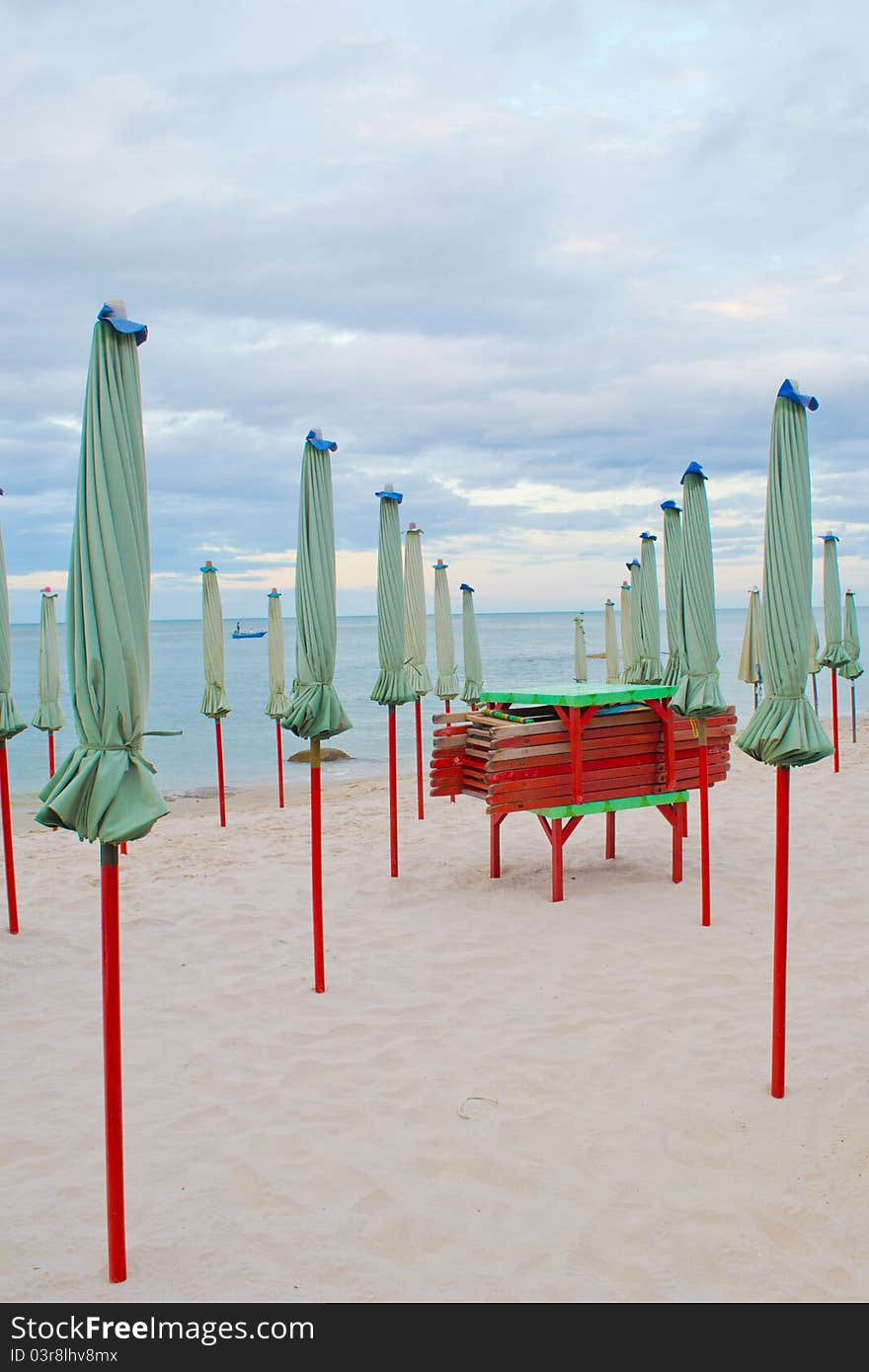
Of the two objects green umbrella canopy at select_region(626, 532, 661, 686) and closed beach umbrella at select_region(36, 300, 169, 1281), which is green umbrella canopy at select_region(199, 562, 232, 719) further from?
closed beach umbrella at select_region(36, 300, 169, 1281)

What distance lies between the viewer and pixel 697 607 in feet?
22.1

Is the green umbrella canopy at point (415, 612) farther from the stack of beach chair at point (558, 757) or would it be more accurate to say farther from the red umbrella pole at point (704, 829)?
the red umbrella pole at point (704, 829)

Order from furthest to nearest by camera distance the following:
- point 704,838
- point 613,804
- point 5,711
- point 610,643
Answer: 1. point 610,643
2. point 613,804
3. point 704,838
4. point 5,711

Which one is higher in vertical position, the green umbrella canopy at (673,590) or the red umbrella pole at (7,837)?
the green umbrella canopy at (673,590)

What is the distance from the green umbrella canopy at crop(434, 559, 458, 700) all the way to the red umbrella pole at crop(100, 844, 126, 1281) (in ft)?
34.4

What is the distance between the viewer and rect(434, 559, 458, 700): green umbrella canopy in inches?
545

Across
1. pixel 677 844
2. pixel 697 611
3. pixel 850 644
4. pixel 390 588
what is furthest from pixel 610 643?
pixel 697 611

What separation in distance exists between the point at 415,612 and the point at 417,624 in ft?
0.70

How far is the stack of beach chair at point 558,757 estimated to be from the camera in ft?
25.0

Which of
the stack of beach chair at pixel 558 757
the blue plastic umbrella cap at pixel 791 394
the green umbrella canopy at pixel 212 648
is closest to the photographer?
the blue plastic umbrella cap at pixel 791 394

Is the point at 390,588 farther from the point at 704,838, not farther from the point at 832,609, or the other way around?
the point at 832,609

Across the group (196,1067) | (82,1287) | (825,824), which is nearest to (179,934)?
(196,1067)

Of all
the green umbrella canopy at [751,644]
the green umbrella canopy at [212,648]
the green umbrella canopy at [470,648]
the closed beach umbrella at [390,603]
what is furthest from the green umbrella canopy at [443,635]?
the green umbrella canopy at [751,644]

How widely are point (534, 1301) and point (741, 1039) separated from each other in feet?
8.36
